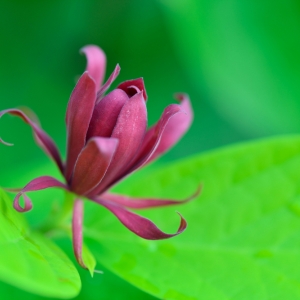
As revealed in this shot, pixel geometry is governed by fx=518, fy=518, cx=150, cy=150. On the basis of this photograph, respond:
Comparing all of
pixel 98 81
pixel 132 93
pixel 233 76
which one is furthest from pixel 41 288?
pixel 233 76

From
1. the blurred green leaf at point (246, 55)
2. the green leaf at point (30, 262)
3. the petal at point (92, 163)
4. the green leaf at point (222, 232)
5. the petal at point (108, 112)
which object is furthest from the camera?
the blurred green leaf at point (246, 55)

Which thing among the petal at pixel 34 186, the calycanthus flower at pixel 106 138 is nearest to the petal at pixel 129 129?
the calycanthus flower at pixel 106 138

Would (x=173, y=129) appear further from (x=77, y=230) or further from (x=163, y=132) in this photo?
(x=77, y=230)

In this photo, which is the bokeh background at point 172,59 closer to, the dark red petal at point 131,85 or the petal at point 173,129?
the petal at point 173,129

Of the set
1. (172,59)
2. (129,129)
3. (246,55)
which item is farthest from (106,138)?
(172,59)

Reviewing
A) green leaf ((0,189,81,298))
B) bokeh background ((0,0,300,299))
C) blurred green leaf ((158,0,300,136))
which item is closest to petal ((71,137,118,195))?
green leaf ((0,189,81,298))
